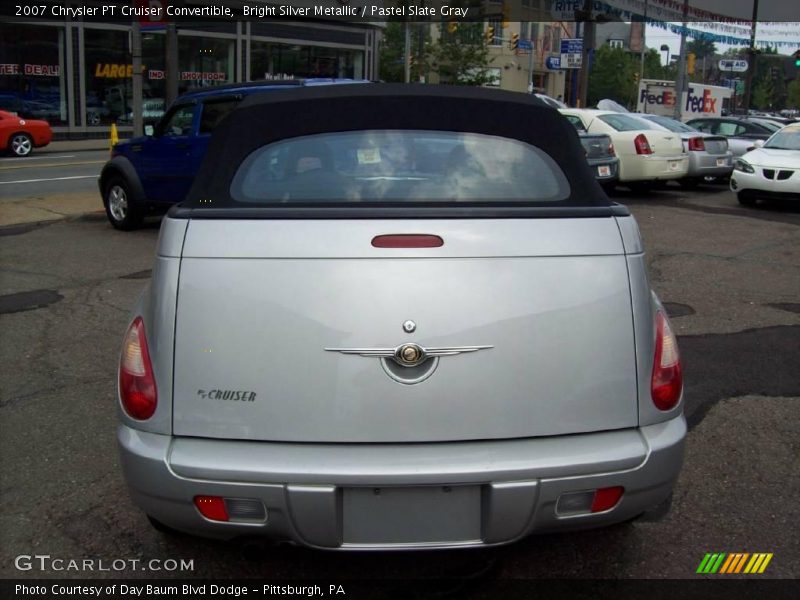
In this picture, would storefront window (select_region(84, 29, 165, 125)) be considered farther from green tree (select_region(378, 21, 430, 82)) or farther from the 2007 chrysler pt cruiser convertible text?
the 2007 chrysler pt cruiser convertible text

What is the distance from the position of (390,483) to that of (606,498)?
0.71 m

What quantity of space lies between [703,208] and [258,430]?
43.1ft

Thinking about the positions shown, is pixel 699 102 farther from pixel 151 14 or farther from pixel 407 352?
pixel 407 352

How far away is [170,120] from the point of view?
10703mm

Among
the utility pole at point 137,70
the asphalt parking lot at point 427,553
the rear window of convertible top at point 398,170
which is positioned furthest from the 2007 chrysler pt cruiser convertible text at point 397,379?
the utility pole at point 137,70

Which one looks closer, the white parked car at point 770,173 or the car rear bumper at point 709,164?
the white parked car at point 770,173

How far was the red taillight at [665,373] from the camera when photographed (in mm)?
2834

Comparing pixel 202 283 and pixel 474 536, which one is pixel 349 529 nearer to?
pixel 474 536

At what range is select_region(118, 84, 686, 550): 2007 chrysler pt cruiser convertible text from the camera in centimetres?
260

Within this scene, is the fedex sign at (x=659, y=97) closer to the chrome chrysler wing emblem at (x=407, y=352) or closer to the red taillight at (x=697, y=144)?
the red taillight at (x=697, y=144)

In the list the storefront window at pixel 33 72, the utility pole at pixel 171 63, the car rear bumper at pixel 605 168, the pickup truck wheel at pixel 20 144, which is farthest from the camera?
the storefront window at pixel 33 72

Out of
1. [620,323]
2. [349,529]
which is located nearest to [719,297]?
[620,323]

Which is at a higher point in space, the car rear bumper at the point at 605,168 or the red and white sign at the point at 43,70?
the red and white sign at the point at 43,70

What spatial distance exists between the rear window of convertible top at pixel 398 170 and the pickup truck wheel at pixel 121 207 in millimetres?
8295
